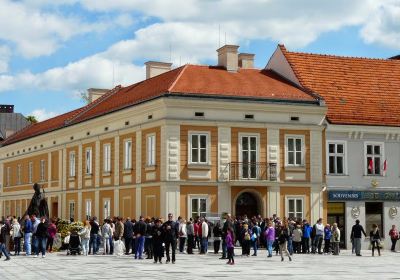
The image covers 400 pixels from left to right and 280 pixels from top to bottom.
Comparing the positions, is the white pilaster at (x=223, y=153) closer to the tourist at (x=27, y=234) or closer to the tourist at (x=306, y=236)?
the tourist at (x=306, y=236)

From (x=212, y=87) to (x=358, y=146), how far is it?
841 cm

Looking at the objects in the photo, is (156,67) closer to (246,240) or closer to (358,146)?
(358,146)

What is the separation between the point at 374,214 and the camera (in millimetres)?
42188

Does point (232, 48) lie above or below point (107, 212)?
above

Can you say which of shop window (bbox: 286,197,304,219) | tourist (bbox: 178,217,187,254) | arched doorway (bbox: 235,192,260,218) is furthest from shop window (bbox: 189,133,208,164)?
tourist (bbox: 178,217,187,254)

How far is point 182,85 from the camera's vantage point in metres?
40.3

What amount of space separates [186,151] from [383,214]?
11.3 metres

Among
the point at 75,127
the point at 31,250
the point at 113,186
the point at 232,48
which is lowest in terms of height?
the point at 31,250

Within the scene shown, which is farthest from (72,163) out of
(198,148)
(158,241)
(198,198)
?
(158,241)

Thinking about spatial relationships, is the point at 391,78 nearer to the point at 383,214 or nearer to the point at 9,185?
the point at 383,214

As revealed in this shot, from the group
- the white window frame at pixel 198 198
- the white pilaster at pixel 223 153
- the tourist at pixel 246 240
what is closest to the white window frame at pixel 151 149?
the white window frame at pixel 198 198

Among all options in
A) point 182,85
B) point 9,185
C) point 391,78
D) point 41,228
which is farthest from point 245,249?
point 9,185

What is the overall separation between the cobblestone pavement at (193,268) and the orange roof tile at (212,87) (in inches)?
440

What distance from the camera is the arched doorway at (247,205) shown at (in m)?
40.2
